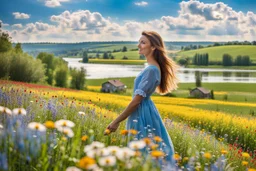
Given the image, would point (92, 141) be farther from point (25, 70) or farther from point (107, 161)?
point (25, 70)

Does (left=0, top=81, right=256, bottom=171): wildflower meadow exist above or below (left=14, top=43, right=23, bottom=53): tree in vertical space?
below

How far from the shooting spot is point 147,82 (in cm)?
379

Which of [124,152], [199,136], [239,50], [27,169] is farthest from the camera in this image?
[239,50]

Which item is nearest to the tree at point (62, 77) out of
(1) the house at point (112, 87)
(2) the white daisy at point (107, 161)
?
(1) the house at point (112, 87)

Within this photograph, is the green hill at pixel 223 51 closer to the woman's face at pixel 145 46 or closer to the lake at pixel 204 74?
the lake at pixel 204 74

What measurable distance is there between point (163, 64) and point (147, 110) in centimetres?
48

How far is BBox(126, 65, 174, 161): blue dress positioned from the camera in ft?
12.5

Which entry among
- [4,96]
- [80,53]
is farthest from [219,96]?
[4,96]

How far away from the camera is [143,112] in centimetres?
391

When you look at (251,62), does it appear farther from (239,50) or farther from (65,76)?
(65,76)

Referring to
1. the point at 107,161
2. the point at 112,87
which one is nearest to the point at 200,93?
the point at 112,87

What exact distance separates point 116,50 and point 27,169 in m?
71.6

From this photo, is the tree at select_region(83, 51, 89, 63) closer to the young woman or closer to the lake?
the lake

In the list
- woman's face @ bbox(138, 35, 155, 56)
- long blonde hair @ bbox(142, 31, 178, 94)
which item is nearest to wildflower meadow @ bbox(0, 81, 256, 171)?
long blonde hair @ bbox(142, 31, 178, 94)
